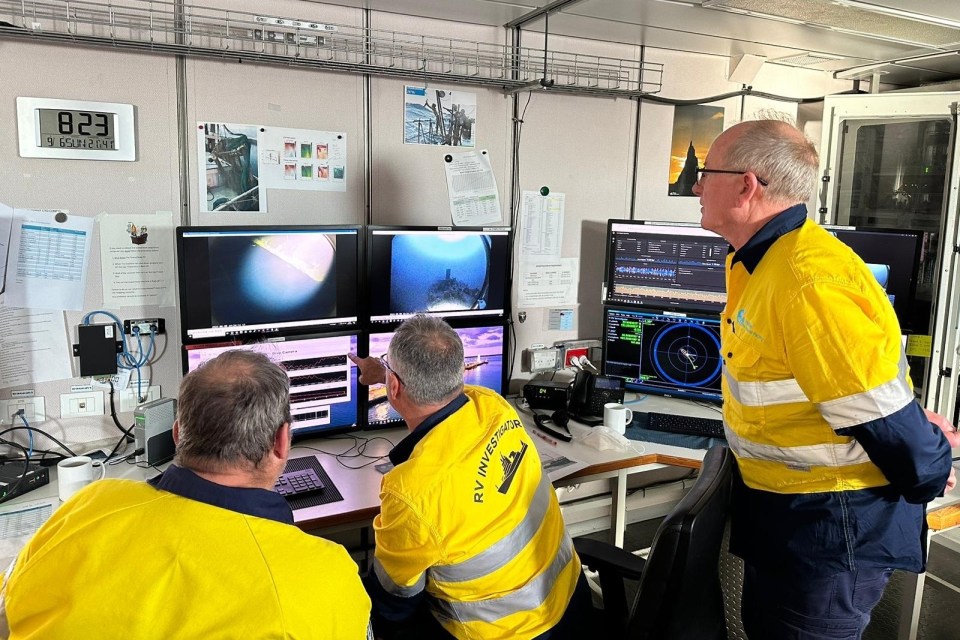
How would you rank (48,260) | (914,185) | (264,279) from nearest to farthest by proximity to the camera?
(48,260), (264,279), (914,185)

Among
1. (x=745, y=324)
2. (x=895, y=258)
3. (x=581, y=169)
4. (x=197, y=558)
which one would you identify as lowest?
(x=197, y=558)

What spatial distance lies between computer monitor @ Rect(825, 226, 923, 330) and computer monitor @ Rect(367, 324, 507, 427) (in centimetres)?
143

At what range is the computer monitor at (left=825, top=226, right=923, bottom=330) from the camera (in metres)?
2.73

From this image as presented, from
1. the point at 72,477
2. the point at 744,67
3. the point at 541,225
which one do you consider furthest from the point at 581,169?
the point at 72,477

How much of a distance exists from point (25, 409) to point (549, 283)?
192 cm

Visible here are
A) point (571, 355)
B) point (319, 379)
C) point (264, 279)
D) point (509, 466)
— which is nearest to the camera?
point (509, 466)

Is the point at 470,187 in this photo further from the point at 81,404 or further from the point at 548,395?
the point at 81,404

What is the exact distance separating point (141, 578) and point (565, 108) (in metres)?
2.44

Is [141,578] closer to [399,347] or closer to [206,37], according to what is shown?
[399,347]

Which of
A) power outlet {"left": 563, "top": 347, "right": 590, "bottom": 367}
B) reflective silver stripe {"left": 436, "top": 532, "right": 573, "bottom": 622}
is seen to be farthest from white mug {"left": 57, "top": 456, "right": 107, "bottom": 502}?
power outlet {"left": 563, "top": 347, "right": 590, "bottom": 367}

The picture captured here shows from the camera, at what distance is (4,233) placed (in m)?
2.02

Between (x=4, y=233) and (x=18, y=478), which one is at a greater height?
(x=4, y=233)

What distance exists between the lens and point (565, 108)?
2.90 meters

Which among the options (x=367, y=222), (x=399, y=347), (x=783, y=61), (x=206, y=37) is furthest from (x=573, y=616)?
(x=783, y=61)
